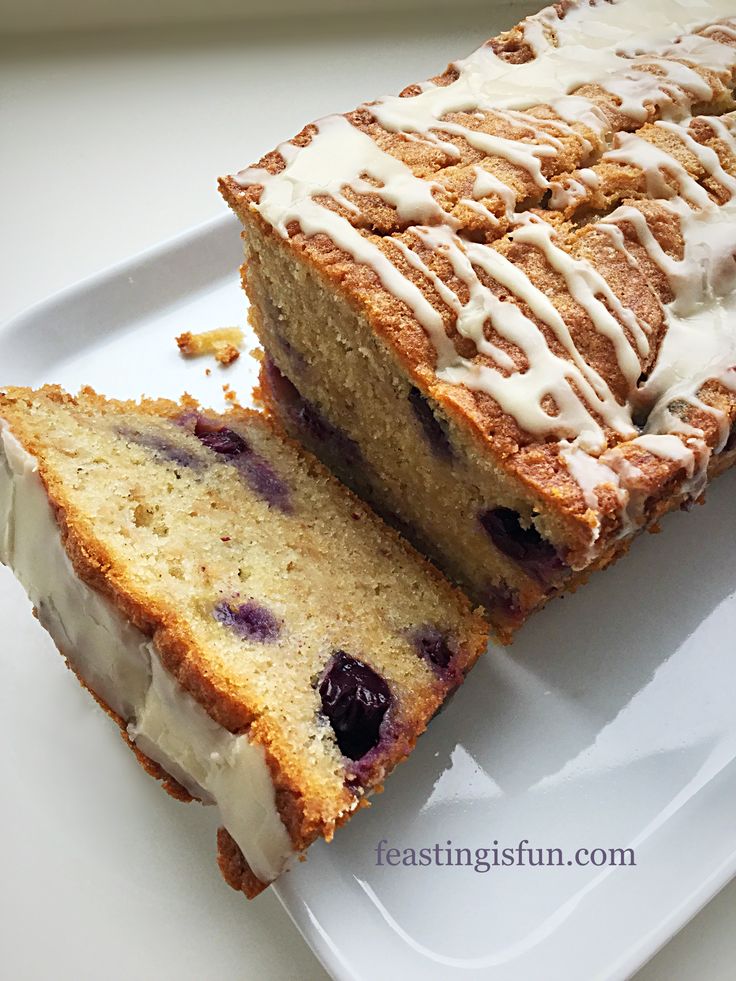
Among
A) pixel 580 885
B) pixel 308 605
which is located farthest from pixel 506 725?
pixel 308 605

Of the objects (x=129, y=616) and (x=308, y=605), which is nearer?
(x=129, y=616)

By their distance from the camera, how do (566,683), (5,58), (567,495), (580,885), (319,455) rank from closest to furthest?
1. (567,495)
2. (580,885)
3. (566,683)
4. (319,455)
5. (5,58)

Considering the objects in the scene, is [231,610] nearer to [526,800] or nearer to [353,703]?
[353,703]

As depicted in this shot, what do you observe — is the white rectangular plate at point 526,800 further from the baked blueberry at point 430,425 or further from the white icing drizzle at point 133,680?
the baked blueberry at point 430,425

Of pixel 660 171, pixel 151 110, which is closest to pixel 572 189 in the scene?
pixel 660 171

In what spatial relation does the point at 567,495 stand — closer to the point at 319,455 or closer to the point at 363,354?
the point at 363,354

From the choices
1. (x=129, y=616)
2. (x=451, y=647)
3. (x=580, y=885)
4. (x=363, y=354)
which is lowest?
(x=580, y=885)
